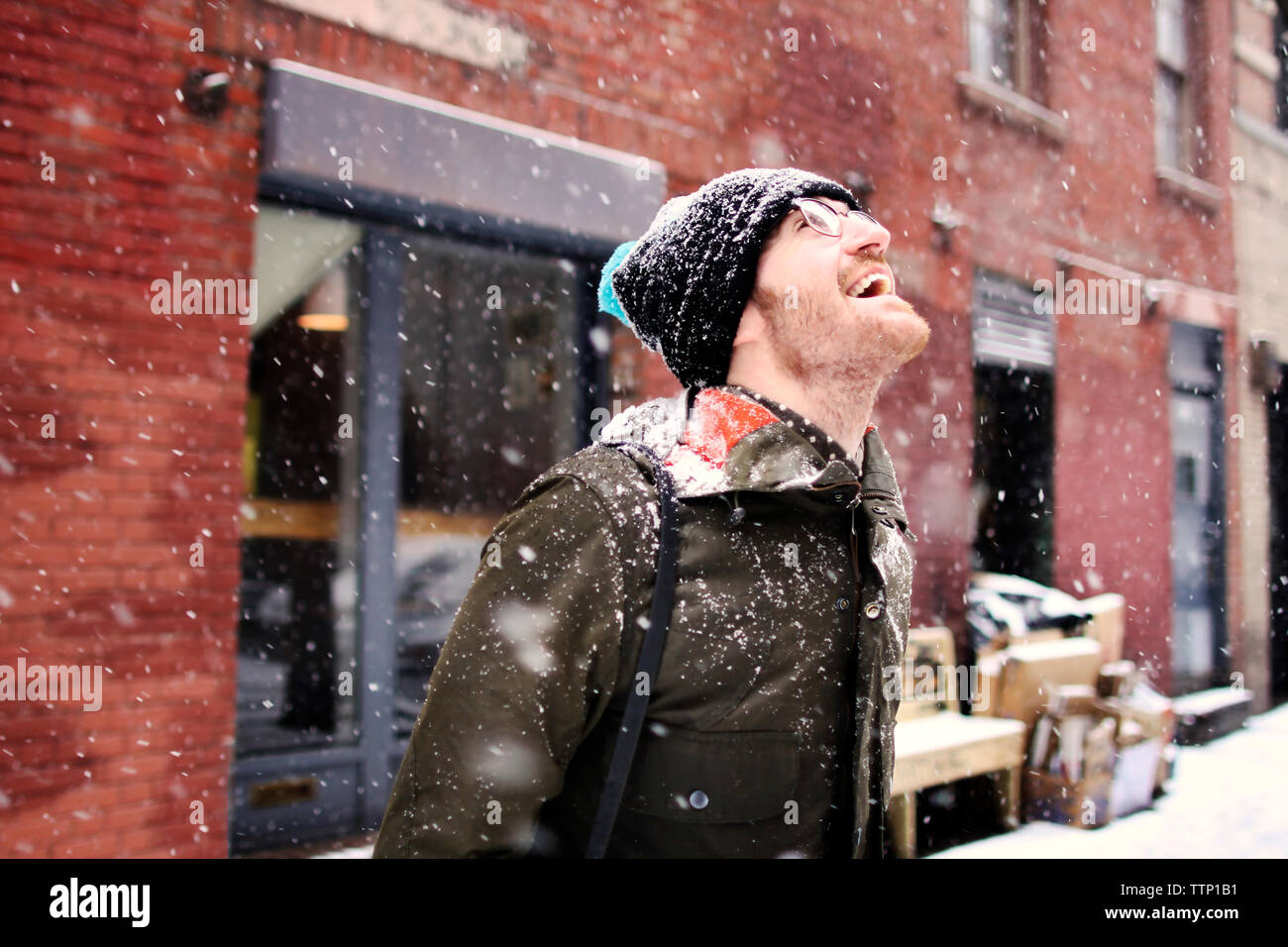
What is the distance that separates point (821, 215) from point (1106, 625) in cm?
625

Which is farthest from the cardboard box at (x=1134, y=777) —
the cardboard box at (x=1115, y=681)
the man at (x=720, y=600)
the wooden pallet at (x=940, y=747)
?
the man at (x=720, y=600)

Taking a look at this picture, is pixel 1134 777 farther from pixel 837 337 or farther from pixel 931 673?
pixel 837 337

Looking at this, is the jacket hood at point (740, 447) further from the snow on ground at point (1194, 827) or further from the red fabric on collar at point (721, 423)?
the snow on ground at point (1194, 827)

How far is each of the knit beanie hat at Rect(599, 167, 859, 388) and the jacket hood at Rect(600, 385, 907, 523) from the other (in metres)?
0.13

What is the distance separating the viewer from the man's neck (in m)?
1.91

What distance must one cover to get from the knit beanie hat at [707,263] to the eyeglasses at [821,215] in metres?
0.02

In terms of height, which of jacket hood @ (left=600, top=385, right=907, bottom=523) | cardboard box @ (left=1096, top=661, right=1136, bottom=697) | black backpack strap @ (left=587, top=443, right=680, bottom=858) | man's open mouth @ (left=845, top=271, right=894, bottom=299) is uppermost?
man's open mouth @ (left=845, top=271, right=894, bottom=299)

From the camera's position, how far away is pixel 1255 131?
33.6ft

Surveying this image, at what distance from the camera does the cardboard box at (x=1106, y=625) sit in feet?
23.0

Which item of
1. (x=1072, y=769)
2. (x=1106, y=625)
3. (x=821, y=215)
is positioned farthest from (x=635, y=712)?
(x=1106, y=625)

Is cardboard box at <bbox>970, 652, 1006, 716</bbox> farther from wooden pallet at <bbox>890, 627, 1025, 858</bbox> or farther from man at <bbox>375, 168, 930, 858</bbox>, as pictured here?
man at <bbox>375, 168, 930, 858</bbox>

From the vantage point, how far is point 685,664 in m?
1.57

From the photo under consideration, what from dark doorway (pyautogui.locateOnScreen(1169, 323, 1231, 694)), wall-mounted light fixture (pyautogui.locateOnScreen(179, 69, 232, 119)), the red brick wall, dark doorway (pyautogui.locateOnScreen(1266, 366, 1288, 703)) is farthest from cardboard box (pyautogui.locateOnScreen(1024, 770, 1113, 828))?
dark doorway (pyautogui.locateOnScreen(1266, 366, 1288, 703))

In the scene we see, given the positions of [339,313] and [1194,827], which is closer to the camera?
[339,313]
